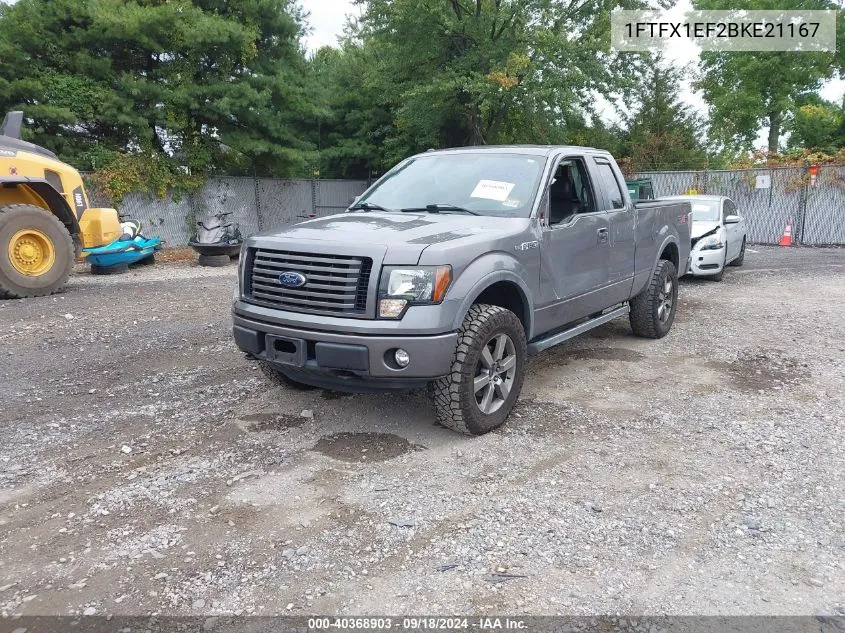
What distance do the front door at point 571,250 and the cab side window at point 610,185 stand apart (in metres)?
0.28

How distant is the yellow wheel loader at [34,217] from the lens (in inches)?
365

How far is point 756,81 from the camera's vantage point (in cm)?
3341

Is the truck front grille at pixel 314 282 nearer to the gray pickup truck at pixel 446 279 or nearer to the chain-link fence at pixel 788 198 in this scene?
the gray pickup truck at pixel 446 279

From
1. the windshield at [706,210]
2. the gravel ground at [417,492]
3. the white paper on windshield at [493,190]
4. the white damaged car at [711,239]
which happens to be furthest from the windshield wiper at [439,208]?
the windshield at [706,210]

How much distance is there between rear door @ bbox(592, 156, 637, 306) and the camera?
229 inches

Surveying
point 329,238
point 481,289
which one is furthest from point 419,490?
point 329,238

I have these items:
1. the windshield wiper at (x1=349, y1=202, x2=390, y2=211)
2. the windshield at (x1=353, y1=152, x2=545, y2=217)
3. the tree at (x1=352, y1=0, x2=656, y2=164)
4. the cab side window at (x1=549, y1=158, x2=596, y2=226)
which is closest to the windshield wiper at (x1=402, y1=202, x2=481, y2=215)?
the windshield at (x1=353, y1=152, x2=545, y2=217)

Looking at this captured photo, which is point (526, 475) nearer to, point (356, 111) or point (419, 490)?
point (419, 490)

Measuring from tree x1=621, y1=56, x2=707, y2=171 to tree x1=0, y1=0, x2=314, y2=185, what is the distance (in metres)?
14.1

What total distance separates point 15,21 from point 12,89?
6.50 ft

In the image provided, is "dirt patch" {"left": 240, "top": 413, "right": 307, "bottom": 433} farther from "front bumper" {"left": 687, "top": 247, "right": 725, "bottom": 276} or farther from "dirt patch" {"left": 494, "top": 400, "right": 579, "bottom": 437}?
"front bumper" {"left": 687, "top": 247, "right": 725, "bottom": 276}

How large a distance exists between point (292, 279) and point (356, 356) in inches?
28.4

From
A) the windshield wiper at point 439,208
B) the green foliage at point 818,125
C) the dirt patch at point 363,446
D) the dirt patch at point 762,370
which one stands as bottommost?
the dirt patch at point 762,370

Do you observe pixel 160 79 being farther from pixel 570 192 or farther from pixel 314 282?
pixel 314 282
